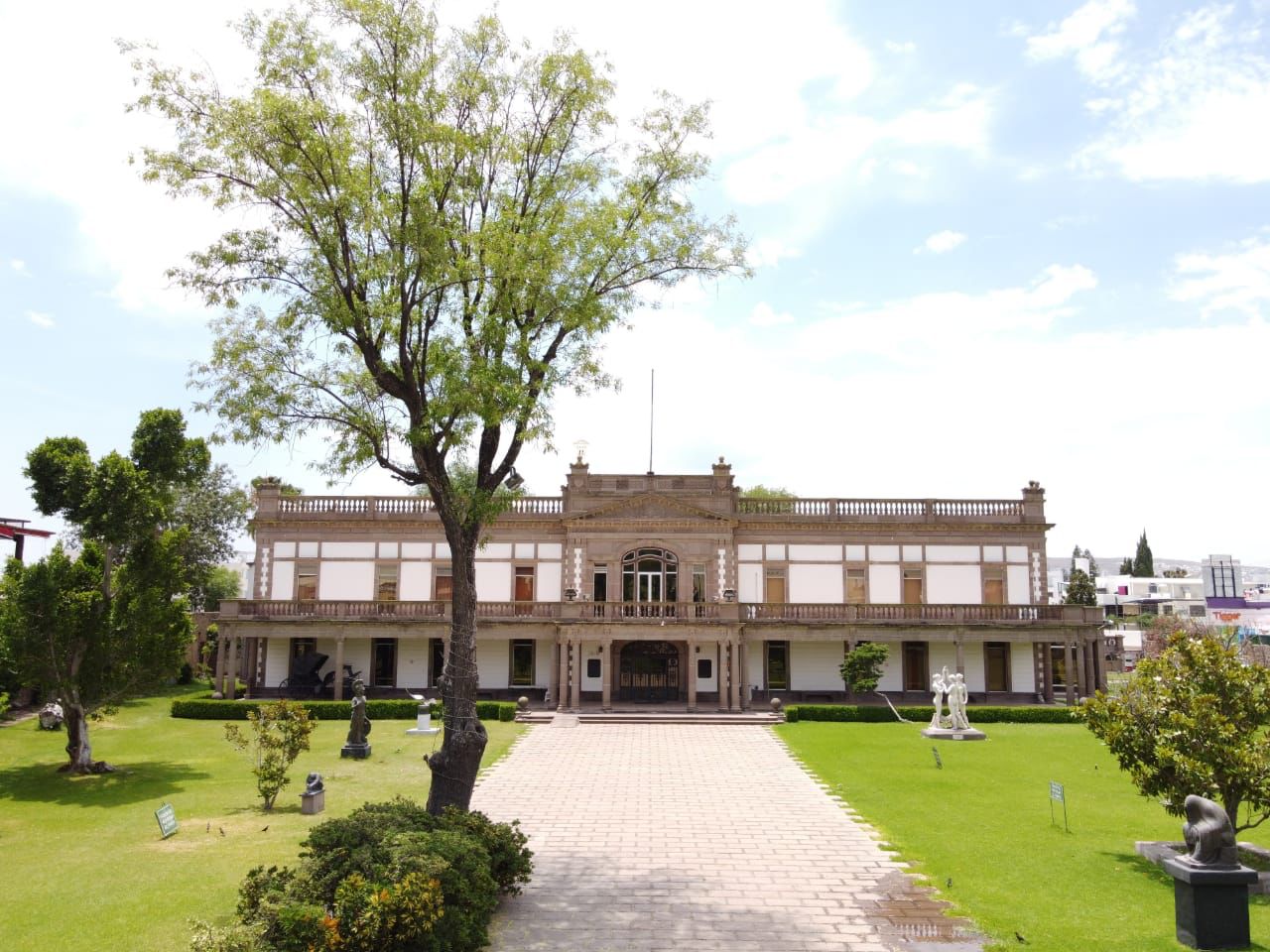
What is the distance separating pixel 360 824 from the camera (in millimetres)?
10164

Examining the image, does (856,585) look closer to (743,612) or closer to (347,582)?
(743,612)

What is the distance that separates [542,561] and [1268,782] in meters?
26.9

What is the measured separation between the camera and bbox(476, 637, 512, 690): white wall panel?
35719 millimetres

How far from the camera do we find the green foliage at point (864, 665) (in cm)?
3105

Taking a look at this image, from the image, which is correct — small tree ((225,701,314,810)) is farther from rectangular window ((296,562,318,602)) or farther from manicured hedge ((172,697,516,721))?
rectangular window ((296,562,318,602))

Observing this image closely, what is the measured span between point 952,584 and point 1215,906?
26.8 metres

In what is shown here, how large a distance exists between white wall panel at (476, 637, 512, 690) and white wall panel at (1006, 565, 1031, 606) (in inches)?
785

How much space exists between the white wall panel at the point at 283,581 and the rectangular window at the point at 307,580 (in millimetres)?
185

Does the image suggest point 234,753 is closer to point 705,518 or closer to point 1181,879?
point 705,518

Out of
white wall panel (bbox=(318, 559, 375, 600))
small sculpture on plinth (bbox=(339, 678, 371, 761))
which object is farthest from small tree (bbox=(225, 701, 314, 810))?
white wall panel (bbox=(318, 559, 375, 600))

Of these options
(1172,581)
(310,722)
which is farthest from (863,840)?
(1172,581)

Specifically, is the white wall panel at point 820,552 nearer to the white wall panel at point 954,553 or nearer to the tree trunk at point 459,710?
the white wall panel at point 954,553

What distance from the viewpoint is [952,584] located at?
35500 mm

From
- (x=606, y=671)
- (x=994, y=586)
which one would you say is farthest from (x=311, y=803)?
(x=994, y=586)
